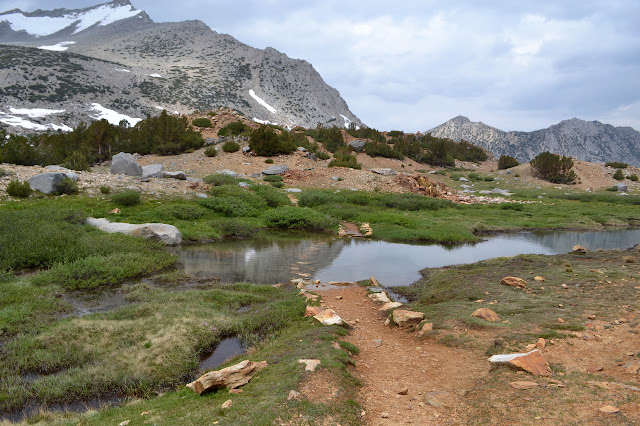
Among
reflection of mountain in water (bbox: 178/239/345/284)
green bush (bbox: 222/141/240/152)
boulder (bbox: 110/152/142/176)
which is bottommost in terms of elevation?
reflection of mountain in water (bbox: 178/239/345/284)

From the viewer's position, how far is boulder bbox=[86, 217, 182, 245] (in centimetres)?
1562

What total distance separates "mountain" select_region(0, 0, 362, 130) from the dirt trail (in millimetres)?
99636

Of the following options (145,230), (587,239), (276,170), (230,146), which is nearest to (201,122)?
(230,146)

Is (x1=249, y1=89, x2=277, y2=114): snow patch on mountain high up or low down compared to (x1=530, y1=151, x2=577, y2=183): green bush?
up

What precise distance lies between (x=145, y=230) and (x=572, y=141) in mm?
116818

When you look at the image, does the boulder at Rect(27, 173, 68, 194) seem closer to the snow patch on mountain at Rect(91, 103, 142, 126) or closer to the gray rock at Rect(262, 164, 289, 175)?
the gray rock at Rect(262, 164, 289, 175)

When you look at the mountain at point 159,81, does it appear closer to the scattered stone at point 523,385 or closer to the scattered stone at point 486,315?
the scattered stone at point 486,315

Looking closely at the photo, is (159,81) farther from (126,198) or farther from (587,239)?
(587,239)

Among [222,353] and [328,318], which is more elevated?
[328,318]

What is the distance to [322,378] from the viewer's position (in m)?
5.86

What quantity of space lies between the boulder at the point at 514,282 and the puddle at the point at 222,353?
7.62 meters

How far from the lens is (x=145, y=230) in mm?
15727

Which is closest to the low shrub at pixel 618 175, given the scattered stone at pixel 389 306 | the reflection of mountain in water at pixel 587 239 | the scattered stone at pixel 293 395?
the reflection of mountain in water at pixel 587 239

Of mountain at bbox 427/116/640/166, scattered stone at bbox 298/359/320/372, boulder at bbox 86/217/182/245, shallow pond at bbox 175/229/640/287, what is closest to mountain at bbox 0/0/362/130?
mountain at bbox 427/116/640/166
